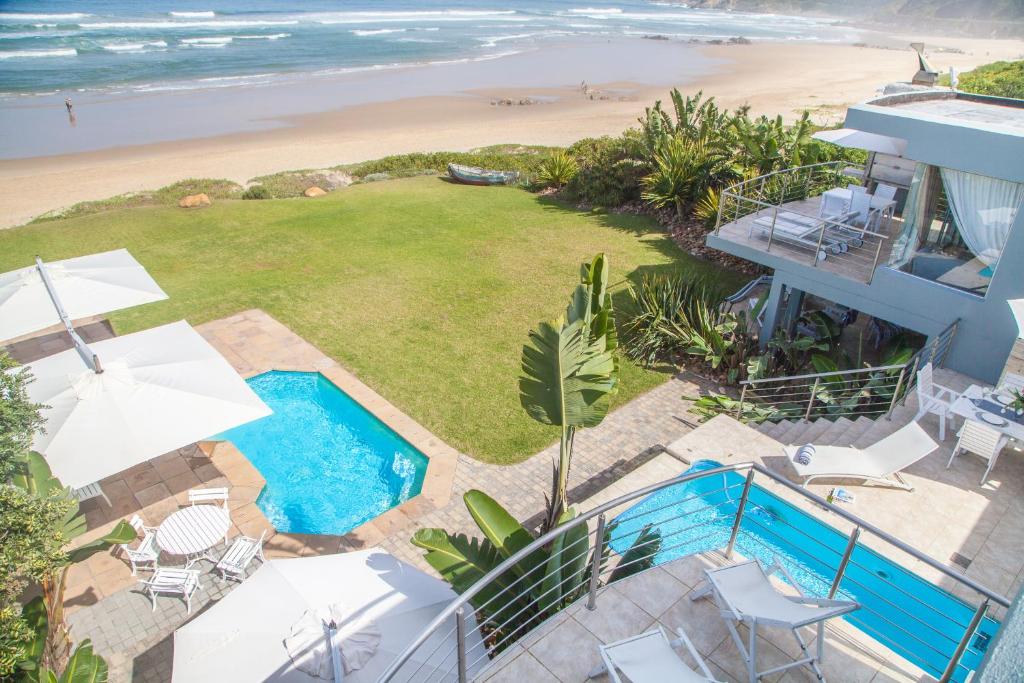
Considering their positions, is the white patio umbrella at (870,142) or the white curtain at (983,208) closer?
the white curtain at (983,208)

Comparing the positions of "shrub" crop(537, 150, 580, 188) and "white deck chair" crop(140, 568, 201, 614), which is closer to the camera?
"white deck chair" crop(140, 568, 201, 614)

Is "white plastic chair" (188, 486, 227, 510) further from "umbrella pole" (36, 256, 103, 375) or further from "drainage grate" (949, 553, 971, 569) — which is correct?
"drainage grate" (949, 553, 971, 569)

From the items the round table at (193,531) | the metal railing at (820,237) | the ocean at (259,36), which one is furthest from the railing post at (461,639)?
the ocean at (259,36)

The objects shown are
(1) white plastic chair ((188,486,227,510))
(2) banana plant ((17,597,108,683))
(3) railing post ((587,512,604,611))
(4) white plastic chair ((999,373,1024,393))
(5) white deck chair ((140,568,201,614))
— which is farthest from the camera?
(1) white plastic chair ((188,486,227,510))

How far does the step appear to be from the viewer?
9.87 metres

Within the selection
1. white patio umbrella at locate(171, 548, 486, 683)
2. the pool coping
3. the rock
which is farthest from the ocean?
white patio umbrella at locate(171, 548, 486, 683)

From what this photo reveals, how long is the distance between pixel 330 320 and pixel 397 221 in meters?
7.01

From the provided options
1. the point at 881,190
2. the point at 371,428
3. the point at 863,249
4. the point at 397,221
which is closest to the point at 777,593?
the point at 371,428

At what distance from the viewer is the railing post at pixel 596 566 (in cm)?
455

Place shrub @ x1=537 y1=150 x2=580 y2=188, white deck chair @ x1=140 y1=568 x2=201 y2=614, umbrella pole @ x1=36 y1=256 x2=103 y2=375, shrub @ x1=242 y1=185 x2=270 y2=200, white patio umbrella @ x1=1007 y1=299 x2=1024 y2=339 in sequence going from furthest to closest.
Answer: shrub @ x1=242 y1=185 x2=270 y2=200 < shrub @ x1=537 y1=150 x2=580 y2=188 < umbrella pole @ x1=36 y1=256 x2=103 y2=375 < white patio umbrella @ x1=1007 y1=299 x2=1024 y2=339 < white deck chair @ x1=140 y1=568 x2=201 y2=614

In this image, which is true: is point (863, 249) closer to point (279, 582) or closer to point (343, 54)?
point (279, 582)

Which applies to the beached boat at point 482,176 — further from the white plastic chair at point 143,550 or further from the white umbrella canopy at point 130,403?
the white plastic chair at point 143,550

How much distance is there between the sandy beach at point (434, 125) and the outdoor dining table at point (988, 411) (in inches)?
1044

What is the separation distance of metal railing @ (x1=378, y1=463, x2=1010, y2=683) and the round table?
421cm
